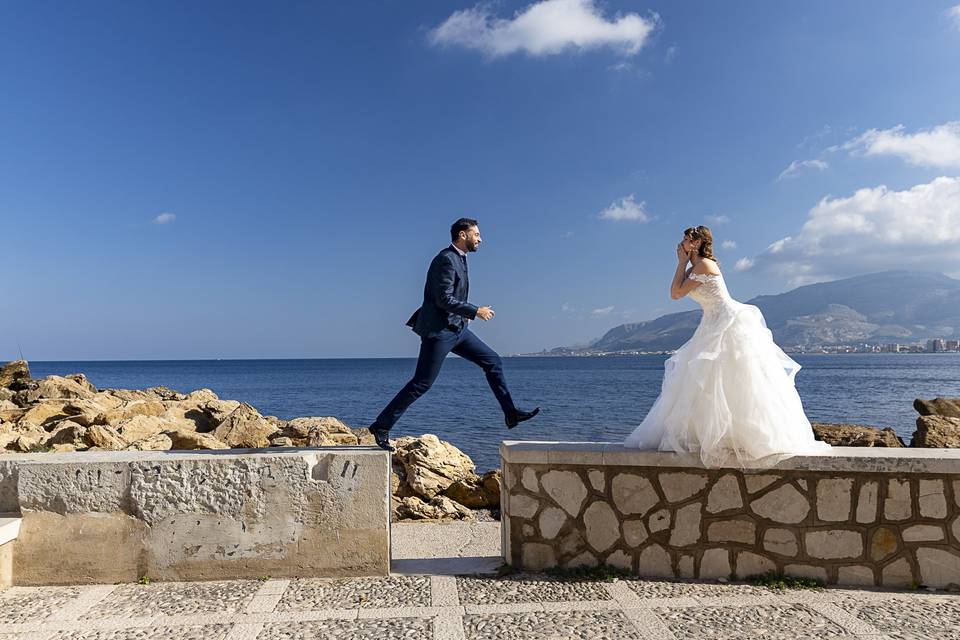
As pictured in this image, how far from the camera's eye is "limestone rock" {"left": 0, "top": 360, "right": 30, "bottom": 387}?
29.7 metres

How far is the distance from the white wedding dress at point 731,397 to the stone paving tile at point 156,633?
3.15m

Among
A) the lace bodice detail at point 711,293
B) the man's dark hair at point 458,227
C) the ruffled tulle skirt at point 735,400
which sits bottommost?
the ruffled tulle skirt at point 735,400

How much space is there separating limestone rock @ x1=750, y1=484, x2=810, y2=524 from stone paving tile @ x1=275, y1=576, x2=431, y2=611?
8.24 ft

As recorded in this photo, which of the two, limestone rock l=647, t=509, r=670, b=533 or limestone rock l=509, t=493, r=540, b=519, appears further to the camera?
limestone rock l=509, t=493, r=540, b=519

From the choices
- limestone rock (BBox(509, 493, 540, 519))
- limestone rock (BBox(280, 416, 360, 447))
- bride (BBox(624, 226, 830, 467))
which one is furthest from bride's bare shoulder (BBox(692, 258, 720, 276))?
limestone rock (BBox(280, 416, 360, 447))

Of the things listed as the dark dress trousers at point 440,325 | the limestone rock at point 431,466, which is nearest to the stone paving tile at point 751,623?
the dark dress trousers at point 440,325

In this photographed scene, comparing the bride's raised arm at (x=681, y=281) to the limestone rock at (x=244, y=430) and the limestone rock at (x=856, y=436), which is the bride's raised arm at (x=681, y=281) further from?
the limestone rock at (x=244, y=430)

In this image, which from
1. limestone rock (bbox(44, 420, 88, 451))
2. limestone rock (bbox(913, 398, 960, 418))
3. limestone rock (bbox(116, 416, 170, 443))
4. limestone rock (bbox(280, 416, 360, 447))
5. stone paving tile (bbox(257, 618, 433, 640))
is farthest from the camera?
limestone rock (bbox(913, 398, 960, 418))

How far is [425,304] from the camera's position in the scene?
16.6 feet

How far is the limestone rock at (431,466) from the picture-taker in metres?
8.91

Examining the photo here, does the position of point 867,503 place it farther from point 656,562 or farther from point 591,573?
point 591,573

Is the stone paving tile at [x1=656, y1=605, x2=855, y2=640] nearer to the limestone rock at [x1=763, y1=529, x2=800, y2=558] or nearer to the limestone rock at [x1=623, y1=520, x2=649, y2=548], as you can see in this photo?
the limestone rock at [x1=763, y1=529, x2=800, y2=558]

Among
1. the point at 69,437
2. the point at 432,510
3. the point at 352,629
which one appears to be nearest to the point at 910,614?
the point at 352,629

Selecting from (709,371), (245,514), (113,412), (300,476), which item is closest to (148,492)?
(245,514)
